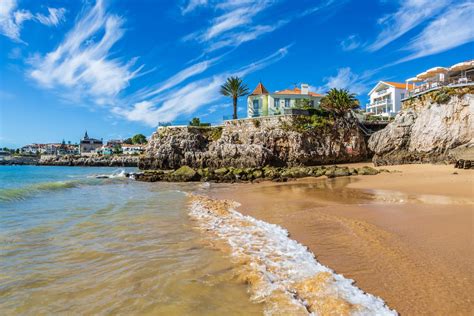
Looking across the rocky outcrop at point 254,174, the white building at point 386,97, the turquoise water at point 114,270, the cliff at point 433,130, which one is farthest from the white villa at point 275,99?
the turquoise water at point 114,270

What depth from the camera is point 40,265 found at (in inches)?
244

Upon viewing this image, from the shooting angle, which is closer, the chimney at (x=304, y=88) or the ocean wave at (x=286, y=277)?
the ocean wave at (x=286, y=277)

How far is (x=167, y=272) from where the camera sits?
5.53 meters

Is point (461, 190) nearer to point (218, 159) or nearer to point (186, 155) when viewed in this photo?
point (218, 159)

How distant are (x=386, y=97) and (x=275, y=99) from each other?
26.8 meters

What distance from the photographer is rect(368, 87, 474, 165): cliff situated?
29.7 metres

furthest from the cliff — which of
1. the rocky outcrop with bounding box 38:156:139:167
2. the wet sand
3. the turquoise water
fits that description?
the rocky outcrop with bounding box 38:156:139:167

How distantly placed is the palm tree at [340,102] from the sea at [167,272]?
1455 inches

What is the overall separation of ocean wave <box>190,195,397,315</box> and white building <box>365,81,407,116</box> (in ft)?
174

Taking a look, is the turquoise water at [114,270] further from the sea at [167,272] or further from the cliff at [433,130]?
the cliff at [433,130]

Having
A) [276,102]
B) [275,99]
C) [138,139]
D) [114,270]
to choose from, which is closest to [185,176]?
[114,270]

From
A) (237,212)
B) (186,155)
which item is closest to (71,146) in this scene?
(186,155)

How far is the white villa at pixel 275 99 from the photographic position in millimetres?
50438

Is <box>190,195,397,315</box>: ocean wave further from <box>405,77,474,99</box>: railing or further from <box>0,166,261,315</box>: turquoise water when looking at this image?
<box>405,77,474,99</box>: railing
